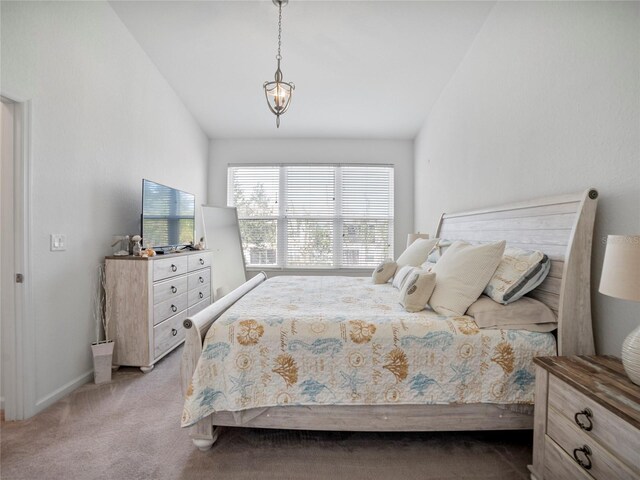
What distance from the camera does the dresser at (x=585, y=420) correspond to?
899 millimetres

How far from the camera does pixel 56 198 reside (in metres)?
2.03

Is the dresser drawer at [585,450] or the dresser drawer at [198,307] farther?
the dresser drawer at [198,307]

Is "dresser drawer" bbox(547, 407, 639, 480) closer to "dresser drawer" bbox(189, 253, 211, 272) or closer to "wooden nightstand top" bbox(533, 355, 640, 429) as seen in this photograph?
"wooden nightstand top" bbox(533, 355, 640, 429)

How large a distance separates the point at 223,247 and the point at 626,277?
13.5ft

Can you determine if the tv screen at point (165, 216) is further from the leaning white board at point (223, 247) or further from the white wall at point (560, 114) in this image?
the white wall at point (560, 114)

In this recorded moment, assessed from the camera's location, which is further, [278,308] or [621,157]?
[278,308]

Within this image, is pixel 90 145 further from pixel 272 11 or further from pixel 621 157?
pixel 621 157

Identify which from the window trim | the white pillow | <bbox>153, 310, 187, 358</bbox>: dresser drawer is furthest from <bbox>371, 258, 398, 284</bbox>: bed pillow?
<bbox>153, 310, 187, 358</bbox>: dresser drawer

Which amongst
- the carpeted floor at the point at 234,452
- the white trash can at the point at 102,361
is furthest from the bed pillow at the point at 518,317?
the white trash can at the point at 102,361

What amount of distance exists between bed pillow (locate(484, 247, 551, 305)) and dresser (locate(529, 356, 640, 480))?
0.36 metres

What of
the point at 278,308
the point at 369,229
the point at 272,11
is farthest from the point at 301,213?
the point at 278,308

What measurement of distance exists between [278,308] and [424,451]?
1.08 m

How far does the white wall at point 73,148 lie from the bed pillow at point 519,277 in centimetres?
284

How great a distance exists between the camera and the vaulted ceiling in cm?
237
